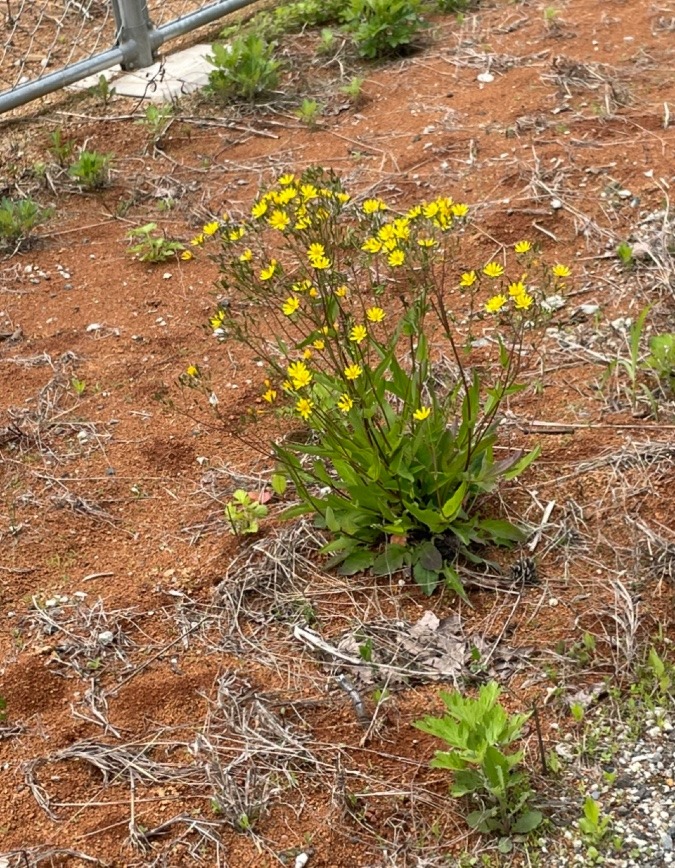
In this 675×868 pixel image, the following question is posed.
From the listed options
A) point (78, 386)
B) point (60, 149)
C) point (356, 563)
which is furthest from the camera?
point (60, 149)

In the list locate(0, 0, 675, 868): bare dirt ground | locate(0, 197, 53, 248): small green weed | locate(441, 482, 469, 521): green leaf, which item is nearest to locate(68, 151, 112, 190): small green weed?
locate(0, 0, 675, 868): bare dirt ground

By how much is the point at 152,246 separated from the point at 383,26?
2129mm

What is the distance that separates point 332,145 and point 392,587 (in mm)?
2800

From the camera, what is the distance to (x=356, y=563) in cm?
285

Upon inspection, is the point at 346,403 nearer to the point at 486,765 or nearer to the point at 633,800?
the point at 486,765

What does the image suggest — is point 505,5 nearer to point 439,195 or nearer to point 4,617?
point 439,195

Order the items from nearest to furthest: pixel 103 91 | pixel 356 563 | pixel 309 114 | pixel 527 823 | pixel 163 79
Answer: pixel 527 823, pixel 356 563, pixel 309 114, pixel 103 91, pixel 163 79

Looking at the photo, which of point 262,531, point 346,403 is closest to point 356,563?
point 262,531

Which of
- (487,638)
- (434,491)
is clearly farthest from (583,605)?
(434,491)

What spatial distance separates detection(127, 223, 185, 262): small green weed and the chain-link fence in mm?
1282

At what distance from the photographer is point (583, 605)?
269cm

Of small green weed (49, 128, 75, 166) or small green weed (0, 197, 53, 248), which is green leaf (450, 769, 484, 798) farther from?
small green weed (49, 128, 75, 166)

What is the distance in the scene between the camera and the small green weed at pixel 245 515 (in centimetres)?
299

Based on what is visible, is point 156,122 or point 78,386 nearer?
point 78,386
